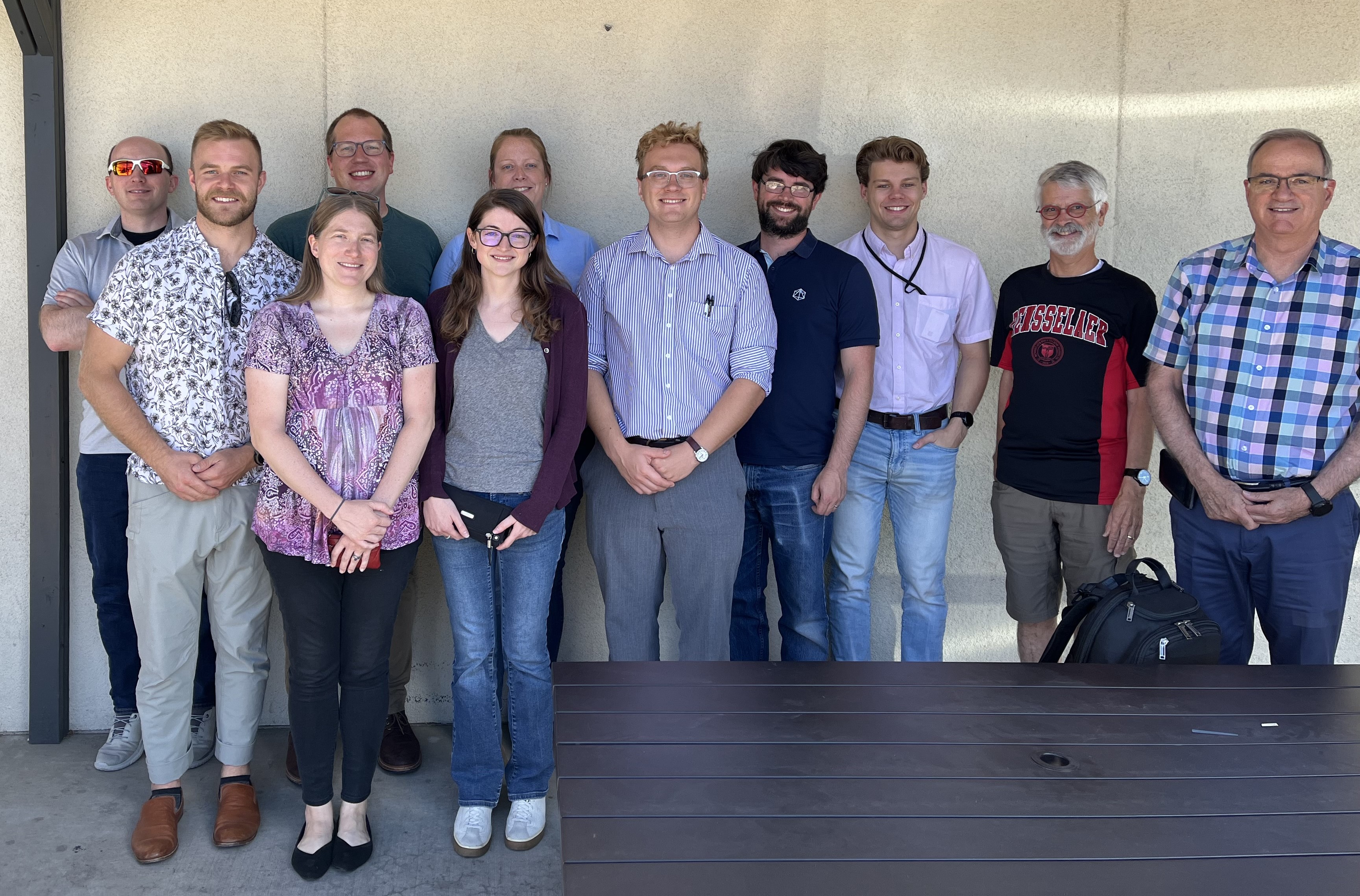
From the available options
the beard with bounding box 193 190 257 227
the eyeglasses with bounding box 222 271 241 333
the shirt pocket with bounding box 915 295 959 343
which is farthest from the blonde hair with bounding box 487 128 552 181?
the shirt pocket with bounding box 915 295 959 343

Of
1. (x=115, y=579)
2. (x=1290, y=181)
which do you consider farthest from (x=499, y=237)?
(x=1290, y=181)

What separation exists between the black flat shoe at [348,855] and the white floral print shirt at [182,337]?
1124 millimetres

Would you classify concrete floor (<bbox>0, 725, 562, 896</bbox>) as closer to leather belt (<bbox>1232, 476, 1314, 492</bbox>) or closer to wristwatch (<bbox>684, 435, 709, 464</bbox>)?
wristwatch (<bbox>684, 435, 709, 464</bbox>)

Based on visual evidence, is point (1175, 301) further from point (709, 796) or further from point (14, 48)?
point (14, 48)

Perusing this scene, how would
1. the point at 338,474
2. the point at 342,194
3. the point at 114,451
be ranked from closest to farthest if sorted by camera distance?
the point at 338,474
the point at 342,194
the point at 114,451

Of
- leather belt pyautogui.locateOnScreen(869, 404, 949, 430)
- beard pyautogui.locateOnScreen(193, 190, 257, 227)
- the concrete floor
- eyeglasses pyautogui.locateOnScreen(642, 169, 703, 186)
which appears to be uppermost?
eyeglasses pyautogui.locateOnScreen(642, 169, 703, 186)

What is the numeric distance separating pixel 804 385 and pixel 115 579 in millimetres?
2349

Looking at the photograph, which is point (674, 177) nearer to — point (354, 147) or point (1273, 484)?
point (354, 147)

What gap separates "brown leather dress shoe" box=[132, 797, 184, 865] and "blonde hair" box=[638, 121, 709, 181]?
233 centimetres

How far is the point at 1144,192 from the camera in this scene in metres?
4.04

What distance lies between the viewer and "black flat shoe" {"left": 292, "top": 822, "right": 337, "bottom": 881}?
9.21 ft

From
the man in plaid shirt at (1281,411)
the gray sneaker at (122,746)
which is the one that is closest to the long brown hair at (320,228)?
the gray sneaker at (122,746)

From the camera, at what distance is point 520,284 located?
9.50ft

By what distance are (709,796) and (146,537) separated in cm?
207
